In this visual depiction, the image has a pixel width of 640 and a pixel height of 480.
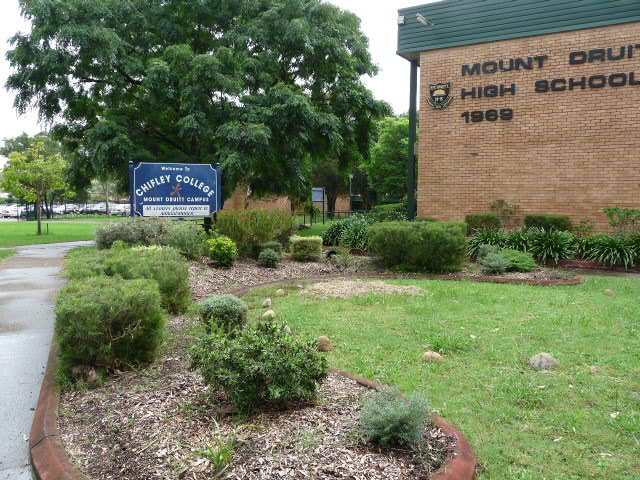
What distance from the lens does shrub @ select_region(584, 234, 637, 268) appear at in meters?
11.0

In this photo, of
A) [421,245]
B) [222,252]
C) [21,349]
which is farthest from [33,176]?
[21,349]

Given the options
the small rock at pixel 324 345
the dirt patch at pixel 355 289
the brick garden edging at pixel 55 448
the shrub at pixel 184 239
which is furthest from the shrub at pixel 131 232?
the small rock at pixel 324 345

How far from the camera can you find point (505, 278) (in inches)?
382

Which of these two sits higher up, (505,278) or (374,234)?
(374,234)

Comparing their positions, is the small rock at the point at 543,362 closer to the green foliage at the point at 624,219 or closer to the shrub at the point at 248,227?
the shrub at the point at 248,227

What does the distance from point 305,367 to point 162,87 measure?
47.0ft

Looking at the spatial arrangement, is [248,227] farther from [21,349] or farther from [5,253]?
[5,253]

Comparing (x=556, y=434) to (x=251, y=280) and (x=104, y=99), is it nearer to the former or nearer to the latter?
(x=251, y=280)

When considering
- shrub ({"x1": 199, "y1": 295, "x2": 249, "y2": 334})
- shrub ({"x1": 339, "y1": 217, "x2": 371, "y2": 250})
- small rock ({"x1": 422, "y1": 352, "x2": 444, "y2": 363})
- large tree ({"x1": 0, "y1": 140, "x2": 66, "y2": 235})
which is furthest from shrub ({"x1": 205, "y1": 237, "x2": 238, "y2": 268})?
large tree ({"x1": 0, "y1": 140, "x2": 66, "y2": 235})

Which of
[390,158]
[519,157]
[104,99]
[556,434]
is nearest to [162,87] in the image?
[104,99]

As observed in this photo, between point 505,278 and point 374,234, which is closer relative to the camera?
point 505,278

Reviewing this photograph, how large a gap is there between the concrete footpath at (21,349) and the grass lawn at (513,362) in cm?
259

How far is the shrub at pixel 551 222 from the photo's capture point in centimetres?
1274

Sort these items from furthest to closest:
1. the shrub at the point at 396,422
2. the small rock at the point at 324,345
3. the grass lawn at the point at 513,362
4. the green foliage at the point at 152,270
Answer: the green foliage at the point at 152,270 → the small rock at the point at 324,345 → the grass lawn at the point at 513,362 → the shrub at the point at 396,422
